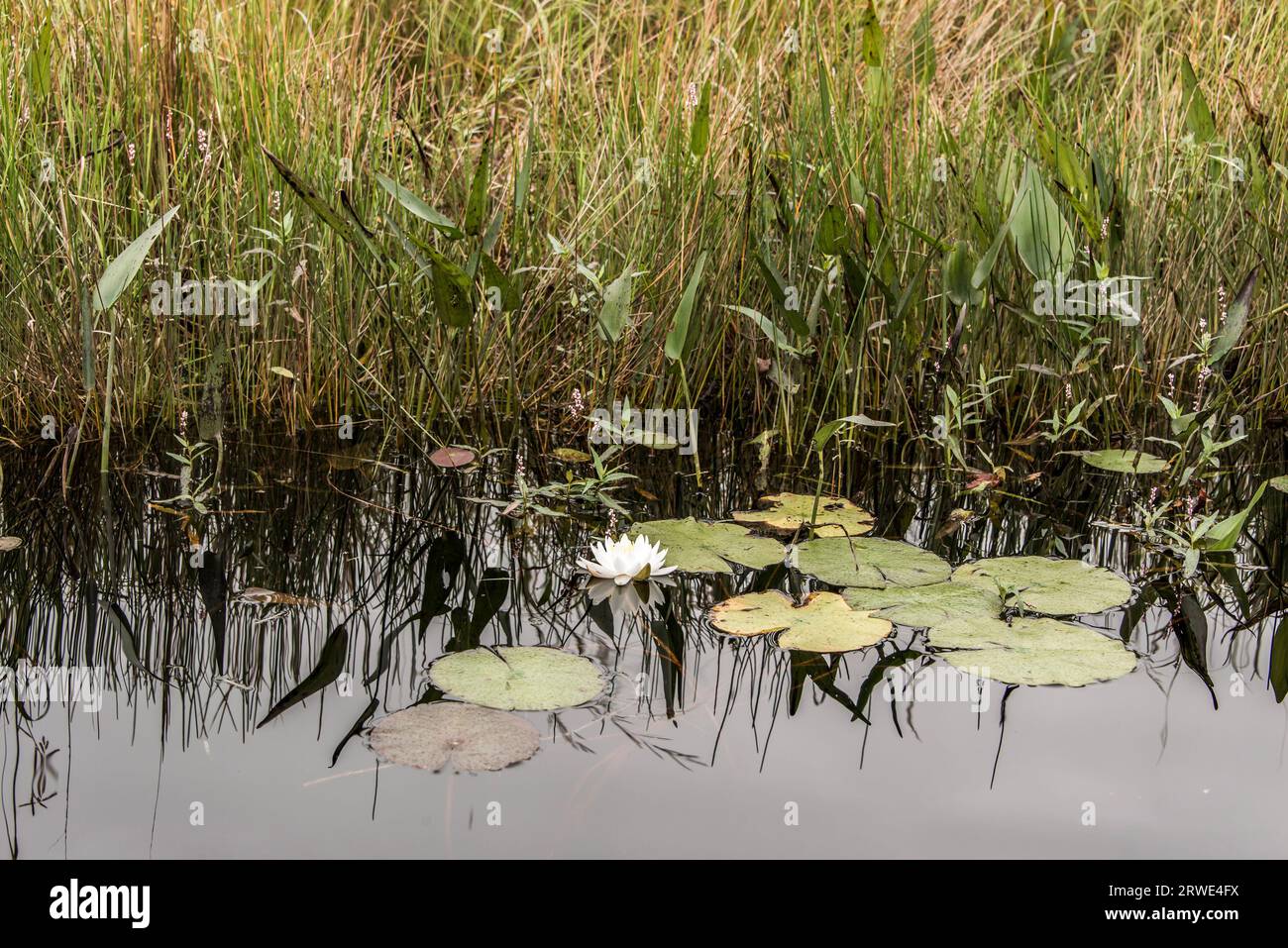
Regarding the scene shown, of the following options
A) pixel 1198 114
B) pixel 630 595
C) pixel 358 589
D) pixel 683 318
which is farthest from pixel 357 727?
pixel 1198 114

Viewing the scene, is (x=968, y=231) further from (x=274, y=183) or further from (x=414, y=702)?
(x=414, y=702)

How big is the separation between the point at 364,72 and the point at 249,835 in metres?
2.76

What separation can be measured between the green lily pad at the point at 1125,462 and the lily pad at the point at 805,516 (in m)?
0.64

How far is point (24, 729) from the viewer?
1926 millimetres

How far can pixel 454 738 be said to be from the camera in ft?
6.34

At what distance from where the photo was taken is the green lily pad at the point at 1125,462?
313 cm

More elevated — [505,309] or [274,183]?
[274,183]

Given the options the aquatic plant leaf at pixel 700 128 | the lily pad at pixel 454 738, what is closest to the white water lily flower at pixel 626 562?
the lily pad at pixel 454 738

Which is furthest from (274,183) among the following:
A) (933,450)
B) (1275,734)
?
(1275,734)

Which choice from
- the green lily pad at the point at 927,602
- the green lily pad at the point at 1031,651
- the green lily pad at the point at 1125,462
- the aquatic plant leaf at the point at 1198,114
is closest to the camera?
the green lily pad at the point at 1031,651

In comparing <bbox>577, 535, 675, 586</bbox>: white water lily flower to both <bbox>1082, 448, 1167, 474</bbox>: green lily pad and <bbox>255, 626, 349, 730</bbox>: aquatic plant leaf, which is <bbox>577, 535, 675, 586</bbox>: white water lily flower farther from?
<bbox>1082, 448, 1167, 474</bbox>: green lily pad

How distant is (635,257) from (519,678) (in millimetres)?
1661

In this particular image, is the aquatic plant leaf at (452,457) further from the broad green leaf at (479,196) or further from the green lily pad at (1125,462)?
the green lily pad at (1125,462)

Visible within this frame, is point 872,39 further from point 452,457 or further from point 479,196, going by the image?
point 452,457
